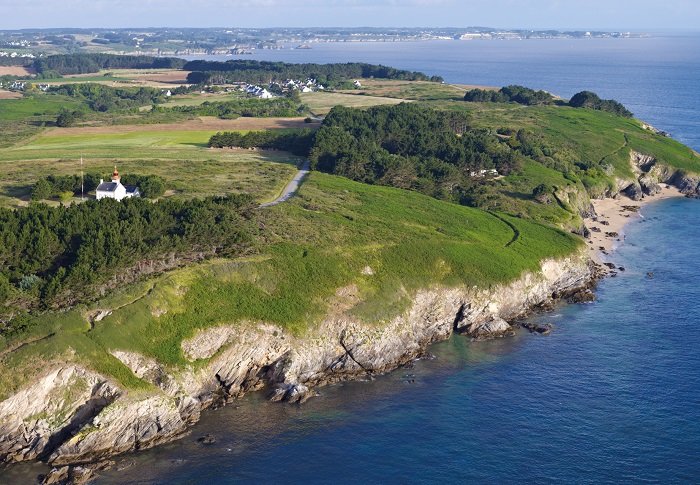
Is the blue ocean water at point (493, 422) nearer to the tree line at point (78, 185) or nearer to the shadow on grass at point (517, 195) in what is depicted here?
the shadow on grass at point (517, 195)

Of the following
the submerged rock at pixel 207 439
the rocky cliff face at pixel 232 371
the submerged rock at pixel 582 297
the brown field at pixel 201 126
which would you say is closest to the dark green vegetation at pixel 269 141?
the brown field at pixel 201 126

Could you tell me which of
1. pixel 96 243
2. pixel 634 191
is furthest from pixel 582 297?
pixel 634 191

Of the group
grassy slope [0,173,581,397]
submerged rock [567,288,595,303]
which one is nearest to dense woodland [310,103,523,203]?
grassy slope [0,173,581,397]

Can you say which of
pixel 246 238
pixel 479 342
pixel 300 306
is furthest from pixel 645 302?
pixel 246 238

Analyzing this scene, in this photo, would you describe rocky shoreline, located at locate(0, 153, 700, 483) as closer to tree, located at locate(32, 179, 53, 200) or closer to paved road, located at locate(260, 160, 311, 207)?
paved road, located at locate(260, 160, 311, 207)

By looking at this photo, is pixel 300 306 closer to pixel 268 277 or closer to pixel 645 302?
pixel 268 277

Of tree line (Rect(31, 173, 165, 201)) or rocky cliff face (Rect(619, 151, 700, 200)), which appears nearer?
tree line (Rect(31, 173, 165, 201))

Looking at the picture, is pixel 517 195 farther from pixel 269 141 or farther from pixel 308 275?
pixel 308 275
